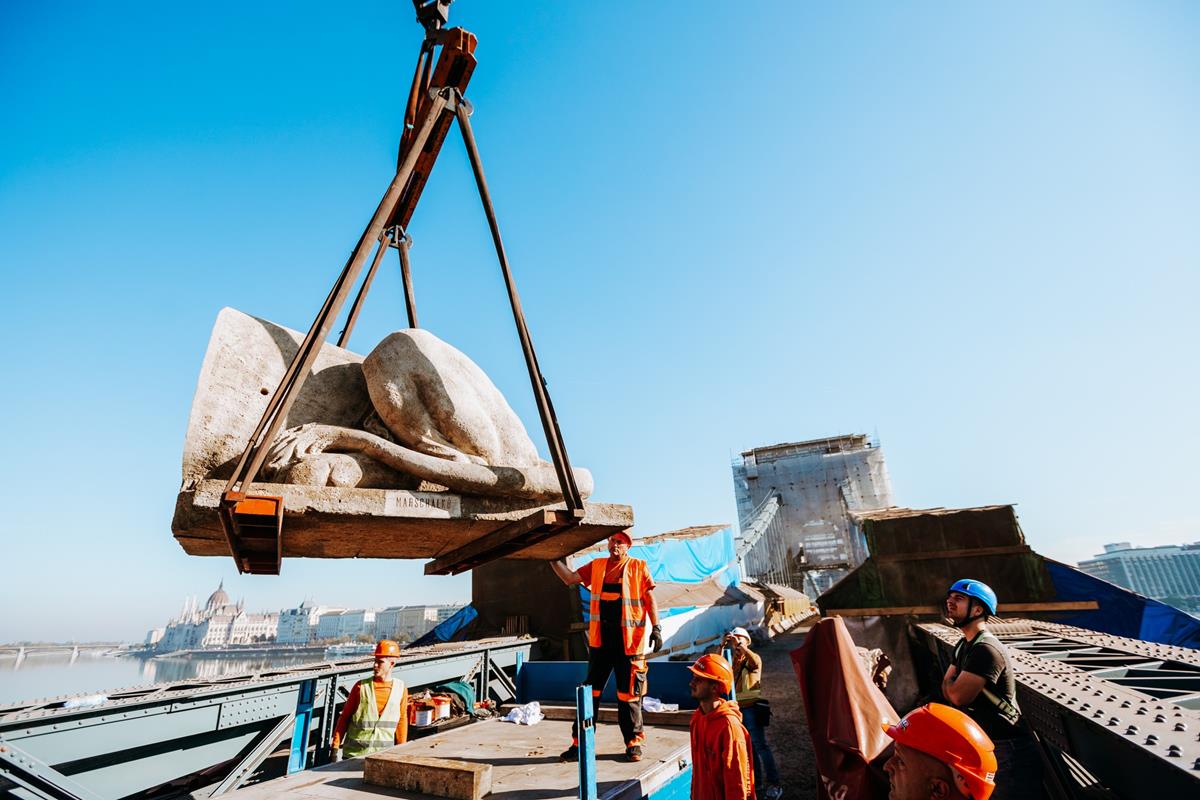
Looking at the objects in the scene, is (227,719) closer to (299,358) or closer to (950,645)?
(299,358)

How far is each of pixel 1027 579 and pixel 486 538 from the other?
36.0 ft

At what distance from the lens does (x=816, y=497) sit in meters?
48.5

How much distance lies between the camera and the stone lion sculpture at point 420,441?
3.97 m

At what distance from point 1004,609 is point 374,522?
1175 centimetres

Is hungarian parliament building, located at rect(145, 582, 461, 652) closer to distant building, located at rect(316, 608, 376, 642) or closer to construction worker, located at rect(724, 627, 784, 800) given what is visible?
distant building, located at rect(316, 608, 376, 642)

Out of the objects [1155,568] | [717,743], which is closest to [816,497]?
[717,743]

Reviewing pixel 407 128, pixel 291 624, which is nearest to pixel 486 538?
pixel 407 128

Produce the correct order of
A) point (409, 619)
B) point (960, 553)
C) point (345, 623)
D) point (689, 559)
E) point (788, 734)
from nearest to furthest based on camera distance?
1. point (788, 734)
2. point (960, 553)
3. point (689, 559)
4. point (409, 619)
5. point (345, 623)

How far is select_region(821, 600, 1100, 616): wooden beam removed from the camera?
988 centimetres

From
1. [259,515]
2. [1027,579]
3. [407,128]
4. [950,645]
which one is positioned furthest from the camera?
[1027,579]

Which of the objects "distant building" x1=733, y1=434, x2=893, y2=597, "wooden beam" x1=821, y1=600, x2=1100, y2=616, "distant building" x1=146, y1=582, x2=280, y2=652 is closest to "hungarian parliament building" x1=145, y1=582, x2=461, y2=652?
"distant building" x1=146, y1=582, x2=280, y2=652

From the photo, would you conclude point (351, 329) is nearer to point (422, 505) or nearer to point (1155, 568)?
point (422, 505)

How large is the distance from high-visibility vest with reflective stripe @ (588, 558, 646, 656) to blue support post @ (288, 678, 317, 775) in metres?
3.32

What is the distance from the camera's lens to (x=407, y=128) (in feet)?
18.2
